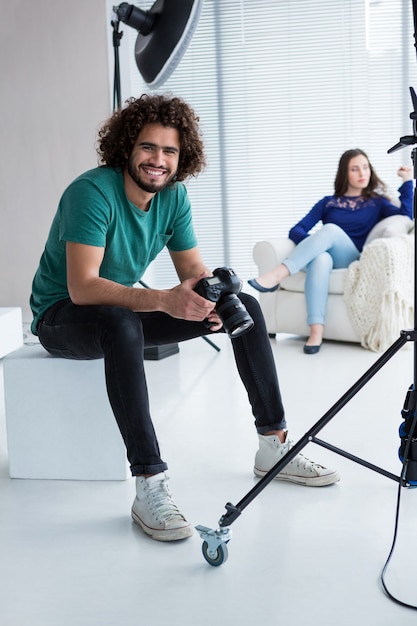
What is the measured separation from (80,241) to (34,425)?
534 mm

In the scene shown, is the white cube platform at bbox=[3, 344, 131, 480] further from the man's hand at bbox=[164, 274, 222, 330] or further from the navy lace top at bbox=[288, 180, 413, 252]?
the navy lace top at bbox=[288, 180, 413, 252]

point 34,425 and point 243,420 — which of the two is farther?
point 243,420

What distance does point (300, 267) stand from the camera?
3818mm

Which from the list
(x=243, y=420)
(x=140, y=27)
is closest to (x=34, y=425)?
(x=243, y=420)

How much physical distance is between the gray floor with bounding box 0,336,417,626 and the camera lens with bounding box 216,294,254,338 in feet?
1.50

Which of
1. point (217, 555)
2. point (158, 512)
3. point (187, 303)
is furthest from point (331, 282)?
point (217, 555)

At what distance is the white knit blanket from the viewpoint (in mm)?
3570

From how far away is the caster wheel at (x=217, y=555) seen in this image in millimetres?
1578

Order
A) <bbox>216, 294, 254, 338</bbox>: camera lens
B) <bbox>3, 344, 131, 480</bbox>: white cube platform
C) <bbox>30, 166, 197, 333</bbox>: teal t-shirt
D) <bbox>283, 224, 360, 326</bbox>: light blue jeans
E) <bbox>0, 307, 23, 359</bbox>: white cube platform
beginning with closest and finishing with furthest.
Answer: <bbox>216, 294, 254, 338</bbox>: camera lens → <bbox>30, 166, 197, 333</bbox>: teal t-shirt → <bbox>3, 344, 131, 480</bbox>: white cube platform → <bbox>0, 307, 23, 359</bbox>: white cube platform → <bbox>283, 224, 360, 326</bbox>: light blue jeans

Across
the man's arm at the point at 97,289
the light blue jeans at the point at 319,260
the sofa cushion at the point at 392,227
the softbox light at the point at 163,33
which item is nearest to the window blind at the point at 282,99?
the sofa cushion at the point at 392,227

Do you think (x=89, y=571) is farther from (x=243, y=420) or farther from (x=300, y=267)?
(x=300, y=267)

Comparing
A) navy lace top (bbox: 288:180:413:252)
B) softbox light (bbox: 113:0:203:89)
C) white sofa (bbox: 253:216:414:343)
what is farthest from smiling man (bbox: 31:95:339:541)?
navy lace top (bbox: 288:180:413:252)

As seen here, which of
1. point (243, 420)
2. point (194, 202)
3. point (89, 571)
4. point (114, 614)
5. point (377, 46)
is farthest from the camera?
point (194, 202)

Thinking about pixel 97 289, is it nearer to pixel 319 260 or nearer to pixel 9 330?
pixel 9 330
